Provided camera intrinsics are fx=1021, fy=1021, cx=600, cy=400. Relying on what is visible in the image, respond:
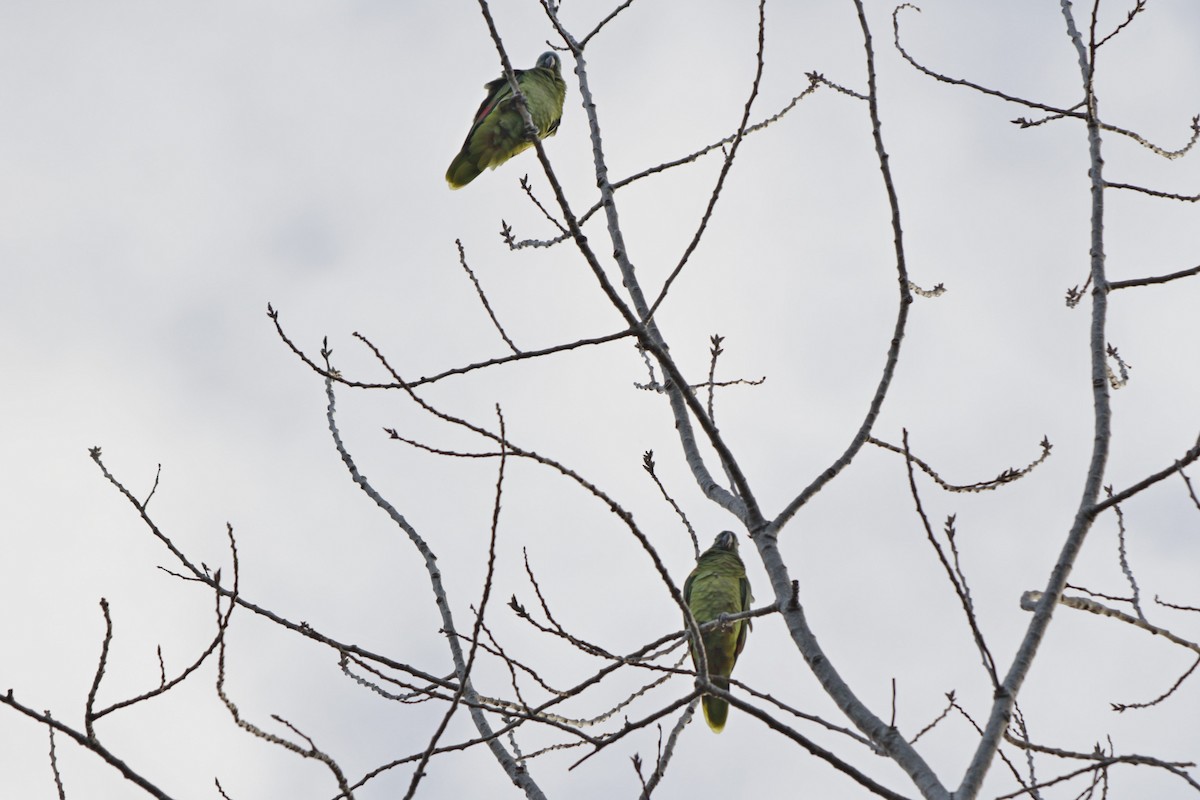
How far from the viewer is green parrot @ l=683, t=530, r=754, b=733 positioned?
507cm

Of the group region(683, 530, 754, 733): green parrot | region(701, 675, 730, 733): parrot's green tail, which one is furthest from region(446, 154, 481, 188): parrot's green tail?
region(701, 675, 730, 733): parrot's green tail

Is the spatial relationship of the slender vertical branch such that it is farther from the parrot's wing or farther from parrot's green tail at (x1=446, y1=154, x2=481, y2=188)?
parrot's green tail at (x1=446, y1=154, x2=481, y2=188)

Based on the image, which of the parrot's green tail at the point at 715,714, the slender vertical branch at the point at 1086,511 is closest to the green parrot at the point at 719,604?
the parrot's green tail at the point at 715,714

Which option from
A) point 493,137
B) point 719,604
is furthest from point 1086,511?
point 493,137

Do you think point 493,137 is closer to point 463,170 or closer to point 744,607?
point 463,170

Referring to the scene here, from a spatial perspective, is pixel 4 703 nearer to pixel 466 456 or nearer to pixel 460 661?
pixel 466 456

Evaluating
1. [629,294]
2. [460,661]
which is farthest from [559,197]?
[460,661]

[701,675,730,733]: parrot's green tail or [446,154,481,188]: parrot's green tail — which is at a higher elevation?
[446,154,481,188]: parrot's green tail

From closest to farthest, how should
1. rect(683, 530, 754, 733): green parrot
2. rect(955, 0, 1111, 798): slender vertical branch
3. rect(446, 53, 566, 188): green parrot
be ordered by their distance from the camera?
rect(955, 0, 1111, 798): slender vertical branch, rect(683, 530, 754, 733): green parrot, rect(446, 53, 566, 188): green parrot

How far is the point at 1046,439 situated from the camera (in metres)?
3.67

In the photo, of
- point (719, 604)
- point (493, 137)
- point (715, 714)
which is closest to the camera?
point (715, 714)

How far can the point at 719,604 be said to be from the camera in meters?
5.29

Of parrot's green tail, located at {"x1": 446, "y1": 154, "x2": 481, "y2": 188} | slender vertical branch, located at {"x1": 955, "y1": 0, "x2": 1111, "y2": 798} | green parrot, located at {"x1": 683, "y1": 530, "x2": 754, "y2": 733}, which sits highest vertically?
parrot's green tail, located at {"x1": 446, "y1": 154, "x2": 481, "y2": 188}

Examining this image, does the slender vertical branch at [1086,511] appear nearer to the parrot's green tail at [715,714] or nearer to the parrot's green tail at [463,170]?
the parrot's green tail at [715,714]
